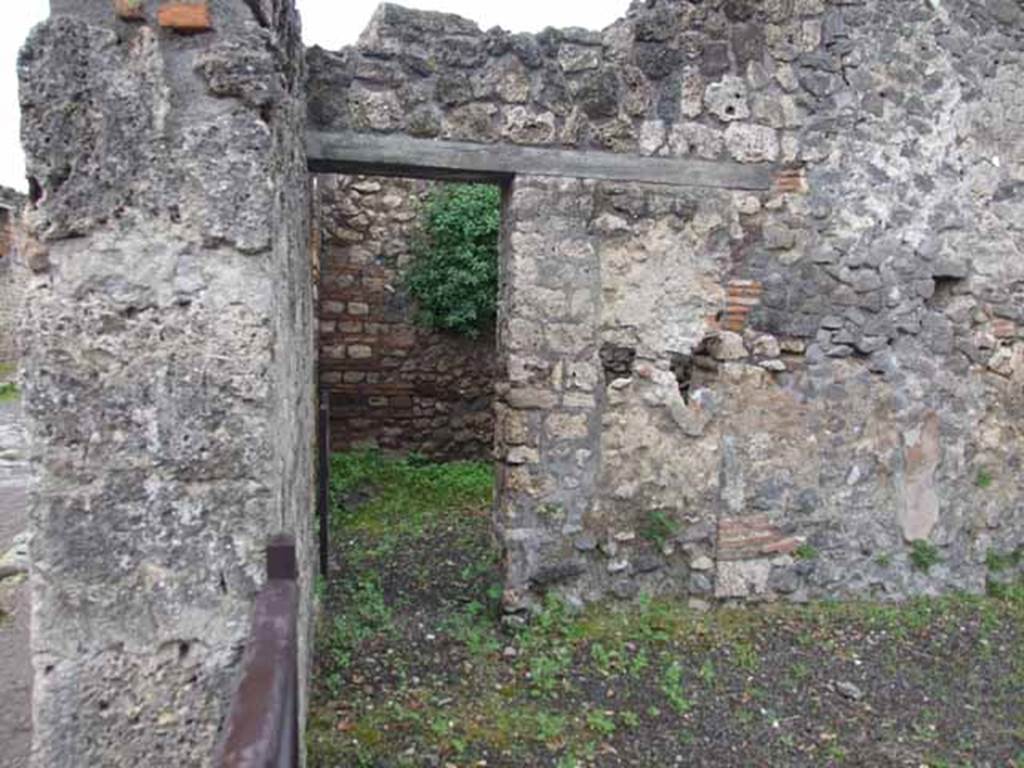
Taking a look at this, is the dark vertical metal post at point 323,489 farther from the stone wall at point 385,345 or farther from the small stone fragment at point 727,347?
the stone wall at point 385,345

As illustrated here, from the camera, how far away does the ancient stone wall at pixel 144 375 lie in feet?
5.52

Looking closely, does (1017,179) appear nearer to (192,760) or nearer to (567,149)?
(567,149)

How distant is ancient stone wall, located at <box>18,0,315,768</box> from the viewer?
5.52 ft

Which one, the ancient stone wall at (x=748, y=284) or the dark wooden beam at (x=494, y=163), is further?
the ancient stone wall at (x=748, y=284)

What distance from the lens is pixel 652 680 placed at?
376cm

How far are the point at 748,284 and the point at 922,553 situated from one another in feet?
6.13

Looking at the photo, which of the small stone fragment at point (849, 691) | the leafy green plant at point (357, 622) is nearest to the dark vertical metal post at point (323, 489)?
the leafy green plant at point (357, 622)

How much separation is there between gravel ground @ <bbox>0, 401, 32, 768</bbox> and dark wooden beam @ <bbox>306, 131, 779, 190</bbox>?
8.43 ft

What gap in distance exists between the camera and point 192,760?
174 cm

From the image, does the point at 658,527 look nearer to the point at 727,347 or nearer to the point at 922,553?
the point at 727,347

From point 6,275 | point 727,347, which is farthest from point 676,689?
point 6,275

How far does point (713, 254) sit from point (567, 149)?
0.95 metres

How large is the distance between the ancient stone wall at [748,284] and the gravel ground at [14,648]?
2201 mm

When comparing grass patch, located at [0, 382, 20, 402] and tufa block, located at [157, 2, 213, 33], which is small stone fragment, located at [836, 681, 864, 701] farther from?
grass patch, located at [0, 382, 20, 402]
